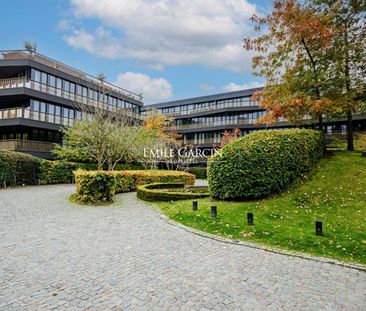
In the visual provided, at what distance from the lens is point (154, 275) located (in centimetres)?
466

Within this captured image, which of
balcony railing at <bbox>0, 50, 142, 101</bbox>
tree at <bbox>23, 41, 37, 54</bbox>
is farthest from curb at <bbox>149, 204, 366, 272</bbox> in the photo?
tree at <bbox>23, 41, 37, 54</bbox>

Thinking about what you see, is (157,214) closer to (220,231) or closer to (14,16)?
(220,231)

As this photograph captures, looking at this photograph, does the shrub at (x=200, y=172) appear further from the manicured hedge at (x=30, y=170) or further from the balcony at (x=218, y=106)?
the manicured hedge at (x=30, y=170)

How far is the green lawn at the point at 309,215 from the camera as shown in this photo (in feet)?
20.7

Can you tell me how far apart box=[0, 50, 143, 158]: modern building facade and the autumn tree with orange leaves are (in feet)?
44.4

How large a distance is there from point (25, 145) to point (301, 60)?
23.2m

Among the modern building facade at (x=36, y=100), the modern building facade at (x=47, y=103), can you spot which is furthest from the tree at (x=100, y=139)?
the modern building facade at (x=36, y=100)

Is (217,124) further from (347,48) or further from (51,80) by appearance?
(347,48)

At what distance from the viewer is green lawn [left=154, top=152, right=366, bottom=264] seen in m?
6.30

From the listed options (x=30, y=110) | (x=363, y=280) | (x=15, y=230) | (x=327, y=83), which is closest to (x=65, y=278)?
(x=15, y=230)

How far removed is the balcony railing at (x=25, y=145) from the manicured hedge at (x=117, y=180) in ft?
40.7

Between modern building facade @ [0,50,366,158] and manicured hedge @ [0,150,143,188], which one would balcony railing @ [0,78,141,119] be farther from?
manicured hedge @ [0,150,143,188]

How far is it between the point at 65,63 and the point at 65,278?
30.9 m

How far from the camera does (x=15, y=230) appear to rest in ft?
24.3
